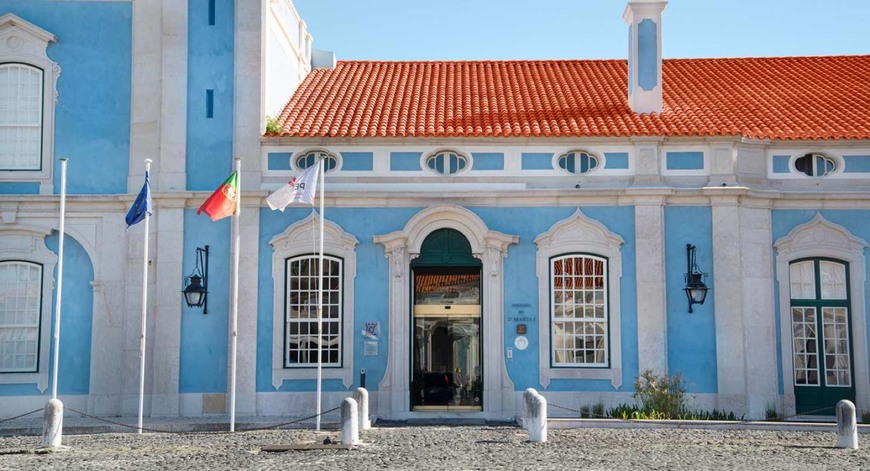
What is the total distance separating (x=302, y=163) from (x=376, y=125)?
1.60 m

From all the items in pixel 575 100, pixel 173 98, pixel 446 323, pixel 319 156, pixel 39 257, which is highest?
pixel 575 100

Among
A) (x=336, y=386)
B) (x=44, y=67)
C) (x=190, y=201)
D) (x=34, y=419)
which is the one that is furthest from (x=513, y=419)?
(x=44, y=67)

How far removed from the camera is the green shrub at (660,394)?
60.8ft

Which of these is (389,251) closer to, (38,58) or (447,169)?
(447,169)

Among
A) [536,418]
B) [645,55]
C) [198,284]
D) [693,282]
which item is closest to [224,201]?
[198,284]

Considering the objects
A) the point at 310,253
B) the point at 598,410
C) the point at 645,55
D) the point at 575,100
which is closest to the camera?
the point at 598,410

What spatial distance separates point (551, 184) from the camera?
20141mm

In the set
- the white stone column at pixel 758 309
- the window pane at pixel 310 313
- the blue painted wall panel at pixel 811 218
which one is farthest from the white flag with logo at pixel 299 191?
the blue painted wall panel at pixel 811 218

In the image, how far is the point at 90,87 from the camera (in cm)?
2038

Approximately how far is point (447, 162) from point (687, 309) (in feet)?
17.0

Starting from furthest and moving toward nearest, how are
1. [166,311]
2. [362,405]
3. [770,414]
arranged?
[166,311] < [770,414] < [362,405]

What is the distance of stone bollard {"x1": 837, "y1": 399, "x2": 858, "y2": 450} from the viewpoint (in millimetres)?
14719

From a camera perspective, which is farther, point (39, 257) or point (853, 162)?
point (853, 162)

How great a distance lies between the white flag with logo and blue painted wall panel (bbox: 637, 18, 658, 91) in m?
7.42
